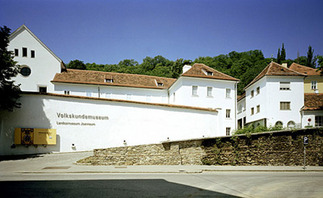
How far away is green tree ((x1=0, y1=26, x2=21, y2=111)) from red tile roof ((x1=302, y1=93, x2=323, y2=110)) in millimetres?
37561

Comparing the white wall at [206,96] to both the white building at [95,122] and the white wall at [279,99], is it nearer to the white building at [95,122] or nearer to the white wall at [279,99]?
the white wall at [279,99]

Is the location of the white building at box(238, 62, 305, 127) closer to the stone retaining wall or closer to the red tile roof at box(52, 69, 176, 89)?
the red tile roof at box(52, 69, 176, 89)

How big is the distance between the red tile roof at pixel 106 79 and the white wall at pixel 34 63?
1453mm

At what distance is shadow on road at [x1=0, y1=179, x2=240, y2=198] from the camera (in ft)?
27.4

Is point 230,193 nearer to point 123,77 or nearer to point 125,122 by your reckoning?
point 125,122

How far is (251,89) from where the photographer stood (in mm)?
49125

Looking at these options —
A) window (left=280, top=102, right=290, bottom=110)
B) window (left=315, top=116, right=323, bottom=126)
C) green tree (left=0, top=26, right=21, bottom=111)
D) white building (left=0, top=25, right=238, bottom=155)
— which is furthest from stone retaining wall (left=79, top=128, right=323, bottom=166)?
window (left=280, top=102, right=290, bottom=110)

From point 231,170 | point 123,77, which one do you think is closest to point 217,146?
point 231,170

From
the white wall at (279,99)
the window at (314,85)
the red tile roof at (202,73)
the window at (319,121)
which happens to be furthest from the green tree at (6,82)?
the window at (314,85)

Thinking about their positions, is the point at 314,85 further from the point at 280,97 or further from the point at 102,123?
the point at 102,123

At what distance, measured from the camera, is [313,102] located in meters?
41.6

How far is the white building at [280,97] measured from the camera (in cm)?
4156

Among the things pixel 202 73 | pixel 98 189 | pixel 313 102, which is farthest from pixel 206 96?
pixel 98 189

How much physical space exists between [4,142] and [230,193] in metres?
16.1
